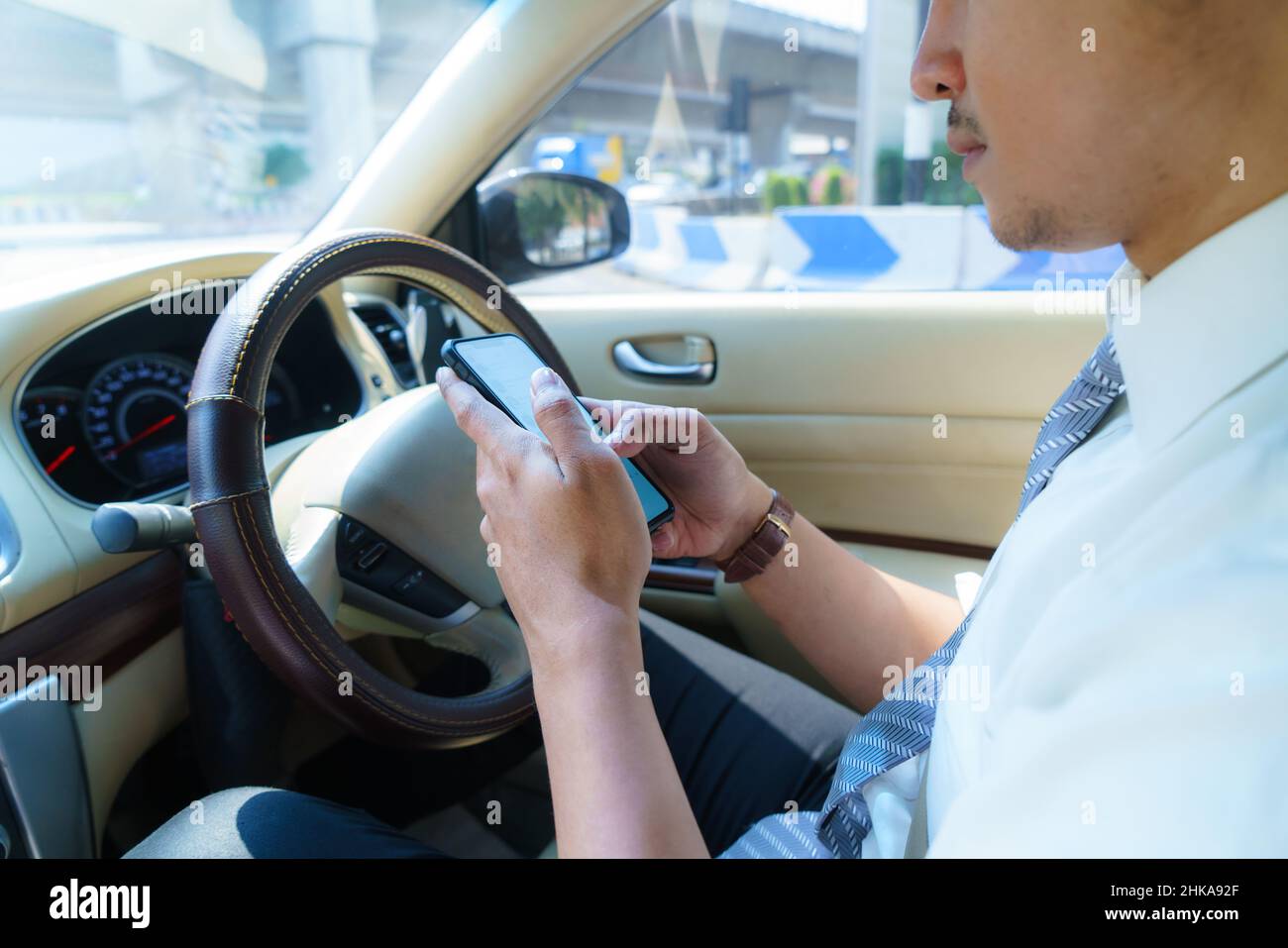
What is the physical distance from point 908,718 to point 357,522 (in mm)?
697

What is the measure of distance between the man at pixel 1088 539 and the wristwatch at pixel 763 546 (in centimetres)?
26

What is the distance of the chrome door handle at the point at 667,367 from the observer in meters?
2.01

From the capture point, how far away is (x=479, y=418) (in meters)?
0.81

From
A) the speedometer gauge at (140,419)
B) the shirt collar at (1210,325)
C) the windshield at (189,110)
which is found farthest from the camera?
the windshield at (189,110)

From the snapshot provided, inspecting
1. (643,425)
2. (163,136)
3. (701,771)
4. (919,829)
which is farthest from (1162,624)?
(163,136)

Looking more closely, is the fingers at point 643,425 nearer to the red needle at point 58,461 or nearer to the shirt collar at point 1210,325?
the shirt collar at point 1210,325

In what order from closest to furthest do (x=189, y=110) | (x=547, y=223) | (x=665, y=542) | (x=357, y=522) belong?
(x=665, y=542) → (x=357, y=522) → (x=189, y=110) → (x=547, y=223)

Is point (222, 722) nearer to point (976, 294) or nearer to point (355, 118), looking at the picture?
point (355, 118)

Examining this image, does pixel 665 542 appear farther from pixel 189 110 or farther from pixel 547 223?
pixel 189 110

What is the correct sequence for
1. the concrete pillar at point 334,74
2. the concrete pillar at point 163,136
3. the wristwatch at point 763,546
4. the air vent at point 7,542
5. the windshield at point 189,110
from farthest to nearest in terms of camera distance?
1. the concrete pillar at point 334,74
2. the concrete pillar at point 163,136
3. the windshield at point 189,110
4. the wristwatch at point 763,546
5. the air vent at point 7,542

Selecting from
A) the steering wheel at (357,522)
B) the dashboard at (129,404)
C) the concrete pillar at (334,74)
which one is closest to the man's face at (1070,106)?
the steering wheel at (357,522)

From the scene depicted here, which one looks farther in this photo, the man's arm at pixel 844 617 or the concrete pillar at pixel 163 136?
the concrete pillar at pixel 163 136

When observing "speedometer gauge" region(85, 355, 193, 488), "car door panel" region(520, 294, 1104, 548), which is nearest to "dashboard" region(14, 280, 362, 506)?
"speedometer gauge" region(85, 355, 193, 488)
